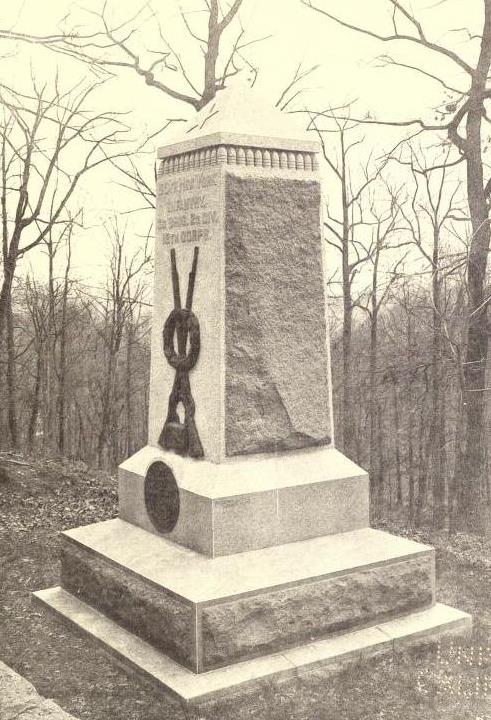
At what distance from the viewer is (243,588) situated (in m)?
4.41

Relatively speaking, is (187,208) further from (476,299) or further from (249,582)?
(476,299)

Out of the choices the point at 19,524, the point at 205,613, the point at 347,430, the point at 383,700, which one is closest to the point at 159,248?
the point at 205,613

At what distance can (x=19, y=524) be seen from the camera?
807cm

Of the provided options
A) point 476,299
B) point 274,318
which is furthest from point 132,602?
point 476,299

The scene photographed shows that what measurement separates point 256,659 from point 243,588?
425mm

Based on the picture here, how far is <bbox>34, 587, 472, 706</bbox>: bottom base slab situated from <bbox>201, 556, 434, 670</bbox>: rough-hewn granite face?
7cm

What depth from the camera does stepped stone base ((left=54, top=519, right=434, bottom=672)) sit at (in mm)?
4312

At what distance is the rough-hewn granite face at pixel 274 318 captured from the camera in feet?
16.3

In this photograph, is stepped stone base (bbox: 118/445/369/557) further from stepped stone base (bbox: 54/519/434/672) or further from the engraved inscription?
the engraved inscription

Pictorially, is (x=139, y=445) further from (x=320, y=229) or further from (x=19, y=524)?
(x=320, y=229)

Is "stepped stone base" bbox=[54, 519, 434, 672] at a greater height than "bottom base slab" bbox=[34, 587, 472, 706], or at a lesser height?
greater

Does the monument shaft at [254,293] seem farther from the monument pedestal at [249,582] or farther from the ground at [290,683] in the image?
the ground at [290,683]

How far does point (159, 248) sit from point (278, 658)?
2898 millimetres

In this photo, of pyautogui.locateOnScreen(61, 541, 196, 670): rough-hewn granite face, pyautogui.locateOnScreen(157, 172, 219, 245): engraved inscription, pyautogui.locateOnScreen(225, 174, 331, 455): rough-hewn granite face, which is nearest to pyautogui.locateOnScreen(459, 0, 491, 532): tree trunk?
pyautogui.locateOnScreen(225, 174, 331, 455): rough-hewn granite face
